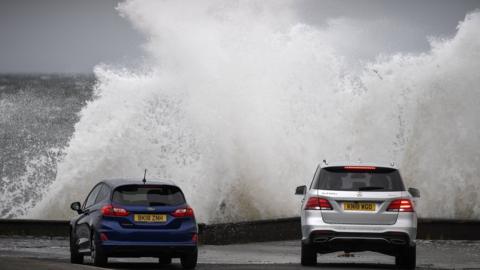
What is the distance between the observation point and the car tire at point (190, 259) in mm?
14538

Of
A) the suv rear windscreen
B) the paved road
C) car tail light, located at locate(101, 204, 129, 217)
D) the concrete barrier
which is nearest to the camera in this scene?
car tail light, located at locate(101, 204, 129, 217)

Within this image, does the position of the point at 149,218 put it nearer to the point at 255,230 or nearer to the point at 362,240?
the point at 362,240

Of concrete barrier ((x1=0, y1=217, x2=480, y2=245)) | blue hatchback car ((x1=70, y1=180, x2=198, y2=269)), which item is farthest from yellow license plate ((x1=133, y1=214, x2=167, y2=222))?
concrete barrier ((x1=0, y1=217, x2=480, y2=245))

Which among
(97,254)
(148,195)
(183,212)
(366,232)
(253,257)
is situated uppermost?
(148,195)

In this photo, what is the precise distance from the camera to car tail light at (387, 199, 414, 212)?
14.5m

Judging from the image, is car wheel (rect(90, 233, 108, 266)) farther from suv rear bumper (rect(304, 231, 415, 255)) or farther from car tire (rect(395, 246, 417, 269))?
car tire (rect(395, 246, 417, 269))

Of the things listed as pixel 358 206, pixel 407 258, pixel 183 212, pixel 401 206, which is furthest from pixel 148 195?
pixel 407 258

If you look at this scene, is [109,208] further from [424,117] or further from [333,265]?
[424,117]

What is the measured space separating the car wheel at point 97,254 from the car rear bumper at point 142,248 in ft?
0.21

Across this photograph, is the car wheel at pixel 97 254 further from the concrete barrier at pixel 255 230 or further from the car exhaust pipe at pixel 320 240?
the concrete barrier at pixel 255 230

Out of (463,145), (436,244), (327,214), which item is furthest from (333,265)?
(463,145)

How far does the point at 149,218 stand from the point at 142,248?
402 mm

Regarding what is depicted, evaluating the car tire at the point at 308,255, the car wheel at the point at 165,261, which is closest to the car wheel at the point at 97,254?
the car wheel at the point at 165,261

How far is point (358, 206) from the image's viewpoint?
1447 centimetres
